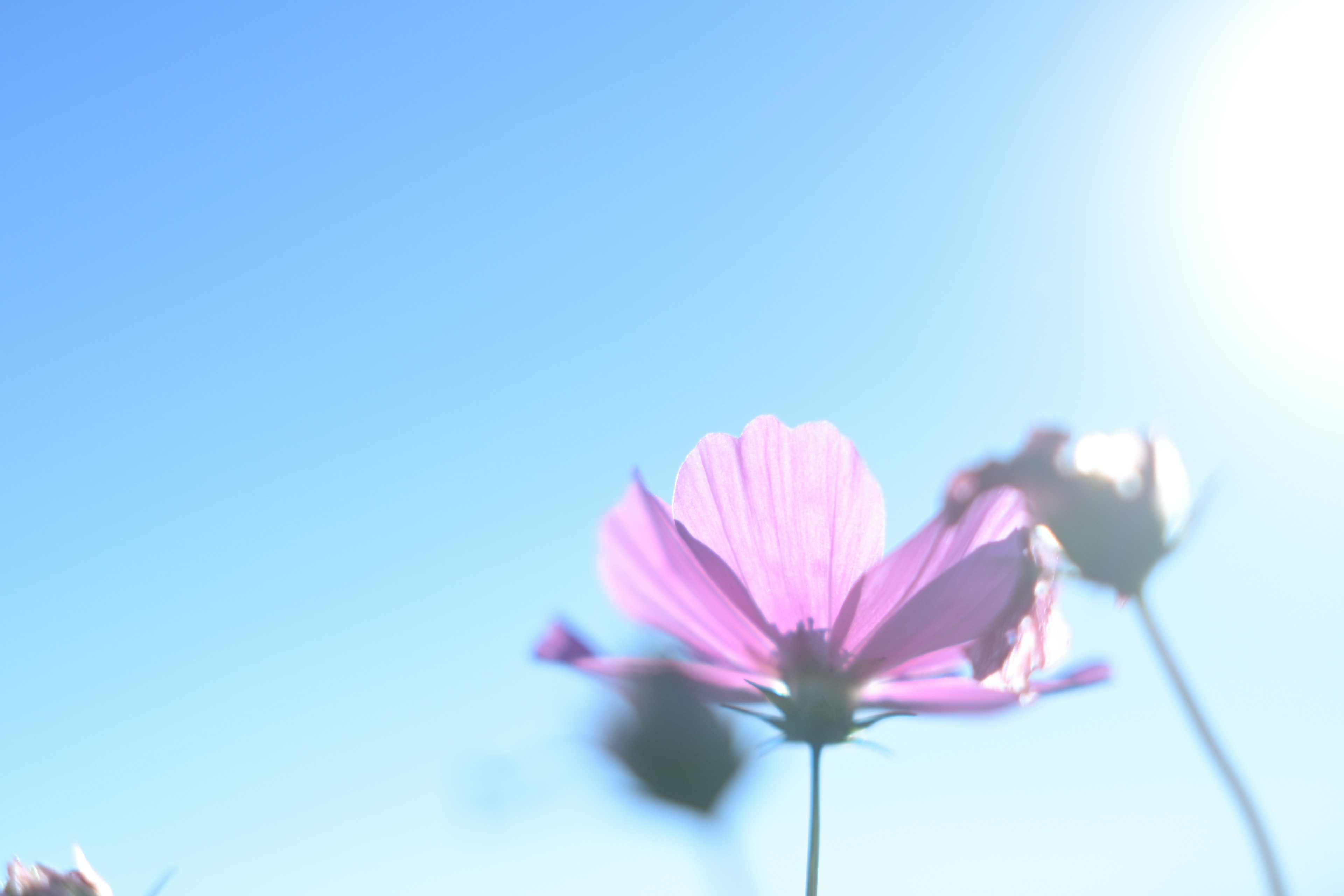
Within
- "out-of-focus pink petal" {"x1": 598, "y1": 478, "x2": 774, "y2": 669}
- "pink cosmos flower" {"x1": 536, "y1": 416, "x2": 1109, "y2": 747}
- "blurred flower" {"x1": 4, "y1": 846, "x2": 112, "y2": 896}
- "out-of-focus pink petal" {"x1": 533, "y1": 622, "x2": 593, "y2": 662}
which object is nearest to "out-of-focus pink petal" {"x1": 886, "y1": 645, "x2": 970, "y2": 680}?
"pink cosmos flower" {"x1": 536, "y1": 416, "x2": 1109, "y2": 747}

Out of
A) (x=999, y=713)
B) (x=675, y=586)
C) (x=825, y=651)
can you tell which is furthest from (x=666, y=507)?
(x=999, y=713)

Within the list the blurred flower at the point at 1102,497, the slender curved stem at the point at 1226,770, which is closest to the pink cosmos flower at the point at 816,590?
the blurred flower at the point at 1102,497

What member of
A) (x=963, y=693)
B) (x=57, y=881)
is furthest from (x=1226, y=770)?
(x=57, y=881)

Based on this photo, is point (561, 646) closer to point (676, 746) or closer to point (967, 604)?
point (676, 746)

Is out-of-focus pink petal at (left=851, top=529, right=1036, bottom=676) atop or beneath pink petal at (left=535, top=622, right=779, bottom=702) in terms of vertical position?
atop

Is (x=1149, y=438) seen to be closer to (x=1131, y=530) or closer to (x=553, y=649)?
(x=1131, y=530)

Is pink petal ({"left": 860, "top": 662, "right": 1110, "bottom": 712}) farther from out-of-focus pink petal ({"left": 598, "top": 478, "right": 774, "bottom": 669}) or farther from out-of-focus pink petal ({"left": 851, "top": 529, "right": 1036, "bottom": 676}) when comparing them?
out-of-focus pink petal ({"left": 598, "top": 478, "right": 774, "bottom": 669})

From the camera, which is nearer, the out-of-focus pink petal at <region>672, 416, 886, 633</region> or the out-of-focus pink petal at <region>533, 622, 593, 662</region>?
the out-of-focus pink petal at <region>533, 622, 593, 662</region>
